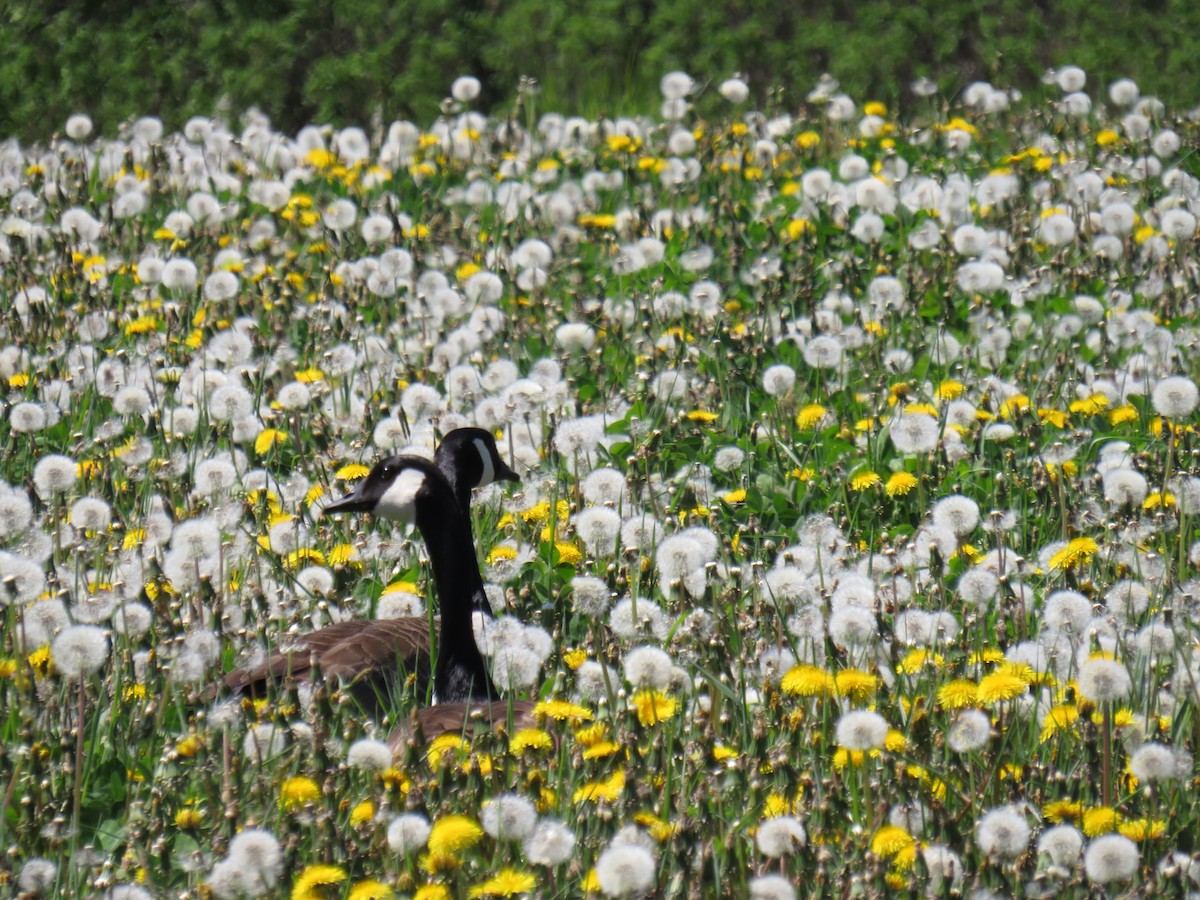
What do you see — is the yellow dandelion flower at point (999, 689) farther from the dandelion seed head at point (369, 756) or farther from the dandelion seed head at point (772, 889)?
the dandelion seed head at point (369, 756)

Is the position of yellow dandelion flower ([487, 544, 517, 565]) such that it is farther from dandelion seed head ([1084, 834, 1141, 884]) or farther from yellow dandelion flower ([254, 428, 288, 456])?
dandelion seed head ([1084, 834, 1141, 884])

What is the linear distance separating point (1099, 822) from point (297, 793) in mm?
1273

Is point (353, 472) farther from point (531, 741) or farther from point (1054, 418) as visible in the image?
point (1054, 418)

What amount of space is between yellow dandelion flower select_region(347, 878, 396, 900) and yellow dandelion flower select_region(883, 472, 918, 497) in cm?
233

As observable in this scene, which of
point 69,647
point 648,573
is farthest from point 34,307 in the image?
point 69,647

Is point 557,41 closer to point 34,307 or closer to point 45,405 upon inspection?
point 34,307

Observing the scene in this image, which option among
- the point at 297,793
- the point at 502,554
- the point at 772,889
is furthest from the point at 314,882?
the point at 502,554

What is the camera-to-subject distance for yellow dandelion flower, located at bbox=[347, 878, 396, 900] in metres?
2.50

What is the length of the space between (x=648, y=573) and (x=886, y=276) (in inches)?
109

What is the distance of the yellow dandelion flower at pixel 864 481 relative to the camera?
4.65 meters

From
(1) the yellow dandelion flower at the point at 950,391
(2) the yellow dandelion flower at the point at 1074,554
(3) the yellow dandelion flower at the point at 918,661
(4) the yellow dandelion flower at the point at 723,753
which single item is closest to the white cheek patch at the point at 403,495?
(4) the yellow dandelion flower at the point at 723,753

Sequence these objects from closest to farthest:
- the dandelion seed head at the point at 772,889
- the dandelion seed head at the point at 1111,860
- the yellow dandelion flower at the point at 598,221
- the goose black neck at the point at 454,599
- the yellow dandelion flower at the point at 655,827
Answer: the dandelion seed head at the point at 772,889, the dandelion seed head at the point at 1111,860, the yellow dandelion flower at the point at 655,827, the goose black neck at the point at 454,599, the yellow dandelion flower at the point at 598,221

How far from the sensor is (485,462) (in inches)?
167

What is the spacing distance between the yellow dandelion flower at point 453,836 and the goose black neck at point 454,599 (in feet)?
3.52
